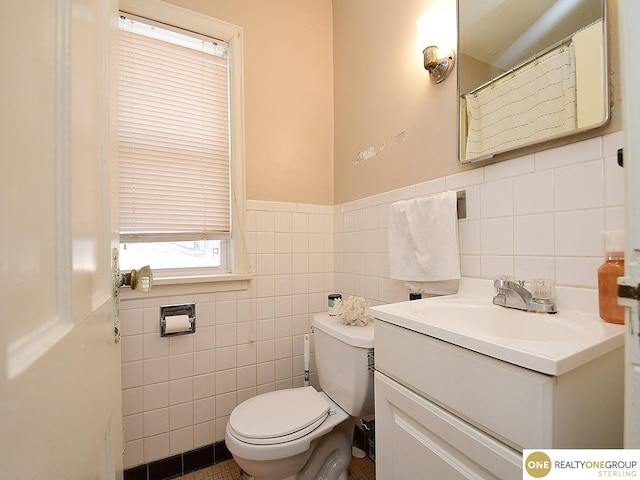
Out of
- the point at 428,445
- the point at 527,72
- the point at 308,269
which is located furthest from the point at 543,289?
the point at 308,269

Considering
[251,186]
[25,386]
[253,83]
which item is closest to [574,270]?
[25,386]

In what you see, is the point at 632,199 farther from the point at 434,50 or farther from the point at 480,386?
the point at 434,50

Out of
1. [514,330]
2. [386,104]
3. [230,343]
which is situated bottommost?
[230,343]

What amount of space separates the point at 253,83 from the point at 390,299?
4.55 ft

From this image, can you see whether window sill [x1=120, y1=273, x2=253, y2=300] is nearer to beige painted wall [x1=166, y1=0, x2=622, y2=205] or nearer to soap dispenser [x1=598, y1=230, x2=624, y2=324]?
beige painted wall [x1=166, y1=0, x2=622, y2=205]

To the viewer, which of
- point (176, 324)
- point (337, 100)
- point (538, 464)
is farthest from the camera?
point (337, 100)

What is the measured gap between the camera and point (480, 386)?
1.85 ft

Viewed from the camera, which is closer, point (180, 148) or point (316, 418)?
point (316, 418)

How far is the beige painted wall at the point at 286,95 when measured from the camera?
1586 millimetres

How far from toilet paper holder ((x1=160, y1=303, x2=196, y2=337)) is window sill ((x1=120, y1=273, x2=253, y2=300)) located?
7 cm

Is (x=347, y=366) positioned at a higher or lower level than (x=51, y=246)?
lower

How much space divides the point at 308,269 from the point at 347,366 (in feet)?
2.27

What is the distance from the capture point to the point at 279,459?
1.03m

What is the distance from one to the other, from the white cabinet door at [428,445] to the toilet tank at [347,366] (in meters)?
0.25
